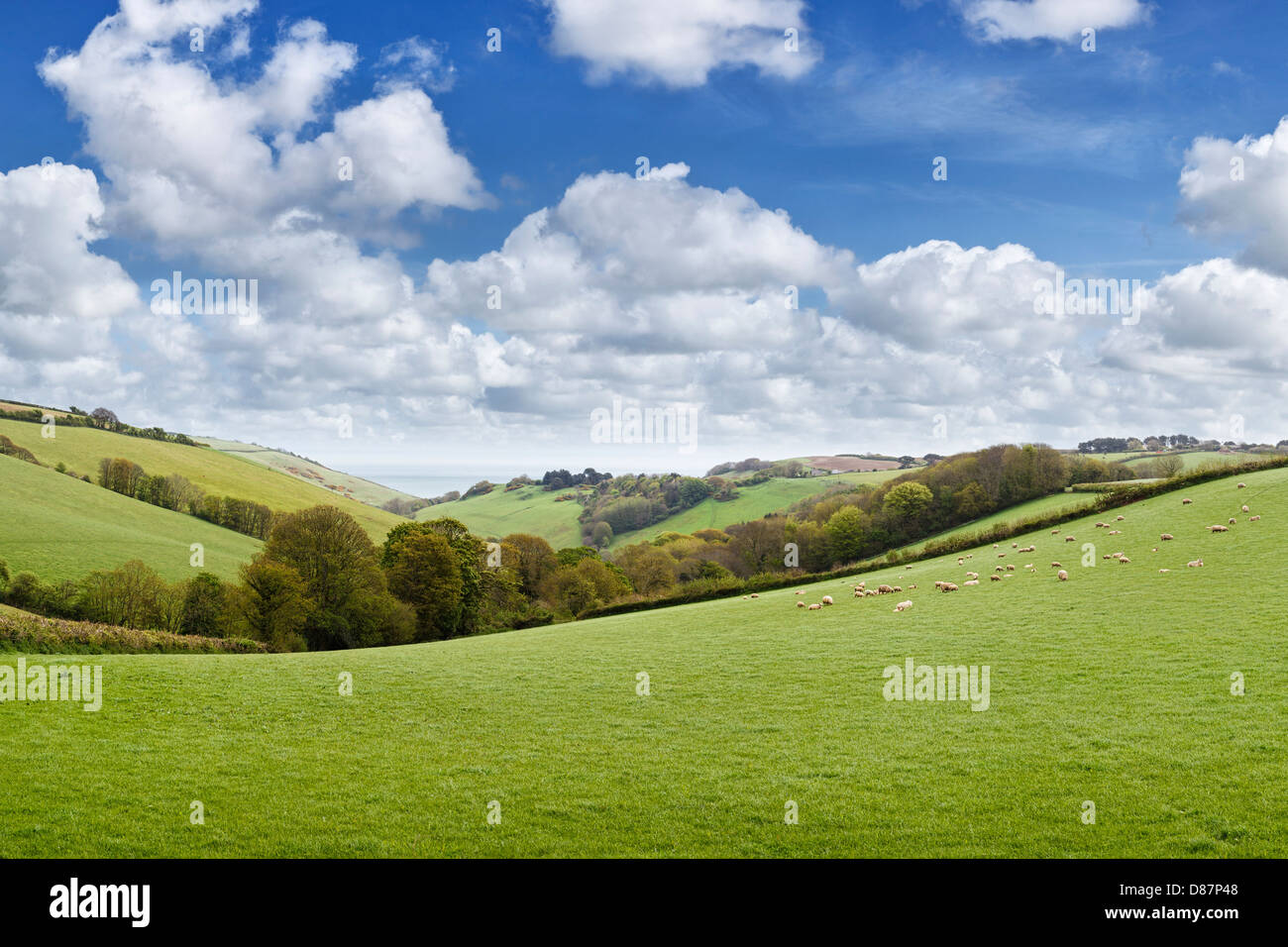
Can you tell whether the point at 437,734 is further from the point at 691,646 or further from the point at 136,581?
the point at 136,581

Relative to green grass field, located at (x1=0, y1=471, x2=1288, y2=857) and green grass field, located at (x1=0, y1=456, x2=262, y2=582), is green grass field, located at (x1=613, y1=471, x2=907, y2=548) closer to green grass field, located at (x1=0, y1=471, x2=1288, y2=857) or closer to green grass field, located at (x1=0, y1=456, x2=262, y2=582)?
green grass field, located at (x1=0, y1=456, x2=262, y2=582)

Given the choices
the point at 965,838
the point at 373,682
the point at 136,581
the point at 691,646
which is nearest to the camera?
the point at 965,838

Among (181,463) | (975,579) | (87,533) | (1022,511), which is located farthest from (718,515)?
(975,579)

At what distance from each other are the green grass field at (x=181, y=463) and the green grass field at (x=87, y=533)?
65.9 ft

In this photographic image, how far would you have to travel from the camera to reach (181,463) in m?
150

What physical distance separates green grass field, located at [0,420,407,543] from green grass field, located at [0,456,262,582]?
20.1 metres

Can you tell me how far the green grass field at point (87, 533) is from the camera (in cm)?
7428

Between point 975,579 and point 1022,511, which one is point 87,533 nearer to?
point 975,579

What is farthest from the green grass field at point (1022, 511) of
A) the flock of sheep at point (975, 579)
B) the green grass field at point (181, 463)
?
the green grass field at point (181, 463)

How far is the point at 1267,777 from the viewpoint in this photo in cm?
1283

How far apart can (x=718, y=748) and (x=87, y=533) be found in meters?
92.5

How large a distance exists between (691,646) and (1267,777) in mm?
19522

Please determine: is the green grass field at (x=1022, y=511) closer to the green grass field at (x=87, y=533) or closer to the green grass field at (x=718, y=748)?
the green grass field at (x=718, y=748)
